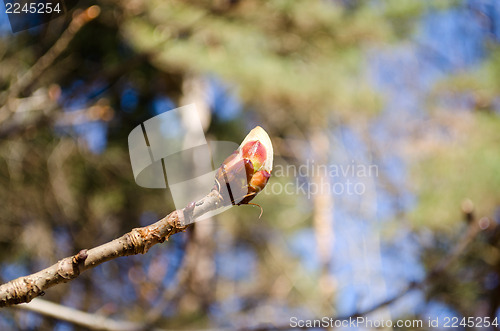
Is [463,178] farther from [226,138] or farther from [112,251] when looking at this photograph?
[112,251]

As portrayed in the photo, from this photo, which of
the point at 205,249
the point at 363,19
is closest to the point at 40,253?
the point at 205,249

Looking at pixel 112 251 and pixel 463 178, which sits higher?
pixel 112 251

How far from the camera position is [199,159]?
600mm

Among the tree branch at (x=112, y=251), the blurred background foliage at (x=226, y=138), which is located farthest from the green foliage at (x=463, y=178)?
the tree branch at (x=112, y=251)

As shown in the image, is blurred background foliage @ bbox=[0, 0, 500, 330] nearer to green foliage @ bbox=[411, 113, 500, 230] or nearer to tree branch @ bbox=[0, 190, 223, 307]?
green foliage @ bbox=[411, 113, 500, 230]

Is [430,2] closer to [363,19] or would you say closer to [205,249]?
[363,19]

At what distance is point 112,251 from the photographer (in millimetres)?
583

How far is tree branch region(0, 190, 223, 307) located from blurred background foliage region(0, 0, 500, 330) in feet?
6.70

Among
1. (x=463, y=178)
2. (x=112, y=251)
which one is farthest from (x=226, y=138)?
(x=112, y=251)

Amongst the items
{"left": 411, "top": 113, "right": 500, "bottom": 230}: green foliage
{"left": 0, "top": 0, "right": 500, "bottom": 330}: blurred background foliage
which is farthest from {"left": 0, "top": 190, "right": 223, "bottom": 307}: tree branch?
{"left": 411, "top": 113, "right": 500, "bottom": 230}: green foliage

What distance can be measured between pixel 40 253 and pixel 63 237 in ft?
1.14

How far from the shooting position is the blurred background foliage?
3.63 m

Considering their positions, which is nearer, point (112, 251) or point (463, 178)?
point (112, 251)

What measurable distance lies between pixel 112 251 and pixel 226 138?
12.4ft
